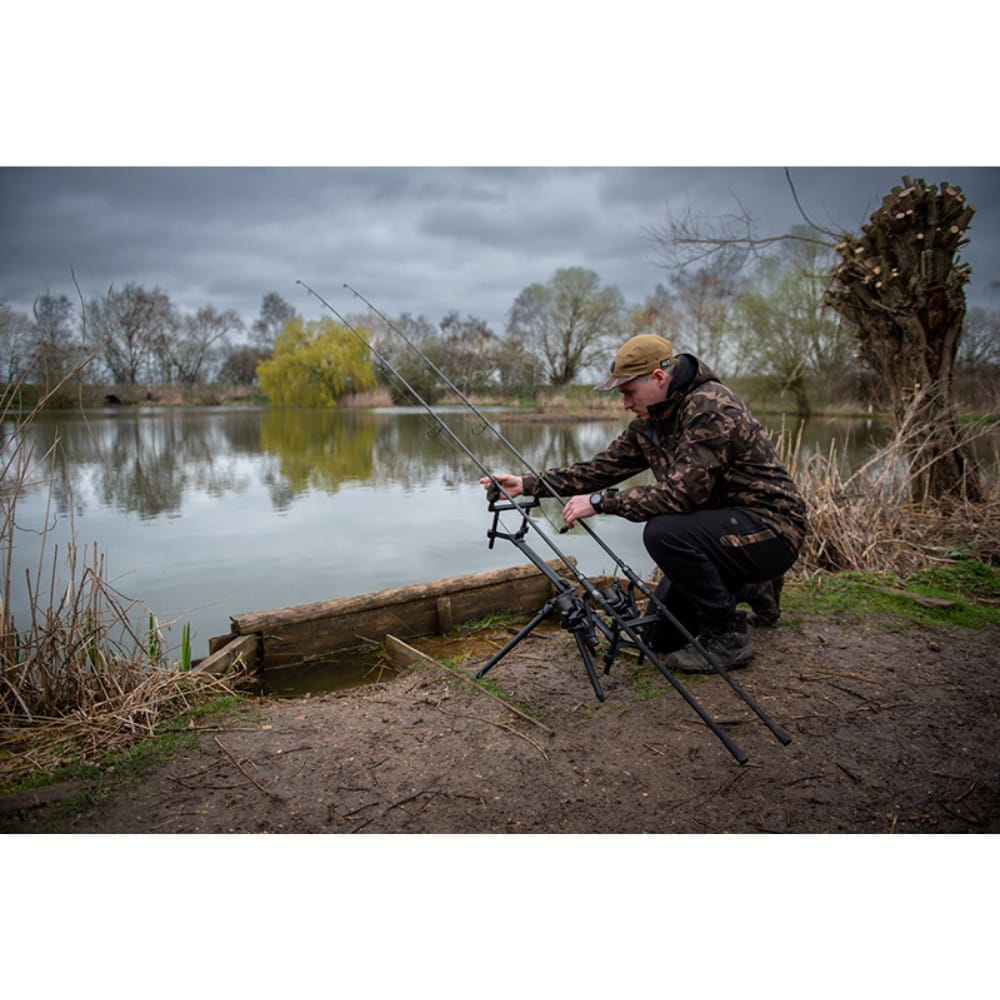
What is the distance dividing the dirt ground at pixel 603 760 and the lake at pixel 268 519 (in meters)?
0.73

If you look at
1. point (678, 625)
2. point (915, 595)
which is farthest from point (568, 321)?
point (678, 625)

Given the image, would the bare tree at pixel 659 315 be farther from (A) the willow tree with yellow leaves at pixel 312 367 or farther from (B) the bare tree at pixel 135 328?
(B) the bare tree at pixel 135 328

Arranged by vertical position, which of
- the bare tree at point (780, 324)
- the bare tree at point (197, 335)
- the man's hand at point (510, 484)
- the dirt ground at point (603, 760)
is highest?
the bare tree at point (780, 324)

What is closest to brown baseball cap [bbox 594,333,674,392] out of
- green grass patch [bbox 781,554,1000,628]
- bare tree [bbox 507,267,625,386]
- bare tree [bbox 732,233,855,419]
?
green grass patch [bbox 781,554,1000,628]

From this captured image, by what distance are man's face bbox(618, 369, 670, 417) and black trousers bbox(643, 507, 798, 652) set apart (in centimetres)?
43

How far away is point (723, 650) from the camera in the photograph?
279 cm

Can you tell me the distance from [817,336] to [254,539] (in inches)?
313

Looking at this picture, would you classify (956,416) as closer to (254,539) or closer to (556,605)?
(556,605)

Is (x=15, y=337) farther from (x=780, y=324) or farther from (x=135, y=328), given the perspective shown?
(x=780, y=324)

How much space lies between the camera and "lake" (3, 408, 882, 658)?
4617 mm

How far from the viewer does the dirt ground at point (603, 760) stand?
1.89m

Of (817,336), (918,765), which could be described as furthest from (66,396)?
(817,336)

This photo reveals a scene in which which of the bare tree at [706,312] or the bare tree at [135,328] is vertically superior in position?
the bare tree at [706,312]

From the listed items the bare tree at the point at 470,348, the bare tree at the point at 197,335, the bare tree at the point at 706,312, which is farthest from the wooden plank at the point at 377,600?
the bare tree at the point at 470,348
